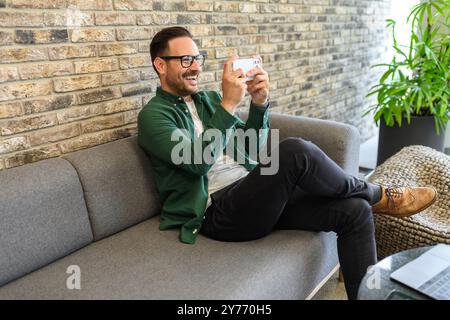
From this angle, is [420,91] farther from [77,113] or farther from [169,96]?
[77,113]

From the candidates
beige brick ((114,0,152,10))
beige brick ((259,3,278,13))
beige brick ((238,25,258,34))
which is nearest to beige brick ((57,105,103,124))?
beige brick ((114,0,152,10))

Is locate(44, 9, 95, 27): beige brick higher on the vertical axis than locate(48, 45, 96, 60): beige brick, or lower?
higher

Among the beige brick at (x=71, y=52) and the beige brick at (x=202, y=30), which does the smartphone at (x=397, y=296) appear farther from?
the beige brick at (x=202, y=30)

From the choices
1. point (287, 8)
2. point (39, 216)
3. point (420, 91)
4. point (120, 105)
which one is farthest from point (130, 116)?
point (420, 91)

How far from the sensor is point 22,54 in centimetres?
153

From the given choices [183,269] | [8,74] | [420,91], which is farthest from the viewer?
[420,91]

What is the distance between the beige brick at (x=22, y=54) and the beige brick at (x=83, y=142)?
353 millimetres

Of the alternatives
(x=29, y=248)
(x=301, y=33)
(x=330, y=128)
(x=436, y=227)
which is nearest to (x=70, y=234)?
(x=29, y=248)

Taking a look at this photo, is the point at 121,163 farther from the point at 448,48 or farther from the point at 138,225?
the point at 448,48

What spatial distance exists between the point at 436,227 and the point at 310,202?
2.09 ft

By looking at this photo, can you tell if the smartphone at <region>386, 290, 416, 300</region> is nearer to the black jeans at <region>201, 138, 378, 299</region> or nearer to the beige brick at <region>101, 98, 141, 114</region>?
the black jeans at <region>201, 138, 378, 299</region>

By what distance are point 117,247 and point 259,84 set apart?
0.84m

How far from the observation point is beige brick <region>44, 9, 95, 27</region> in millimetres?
1602

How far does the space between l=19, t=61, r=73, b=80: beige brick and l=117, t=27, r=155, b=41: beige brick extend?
0.29 metres
